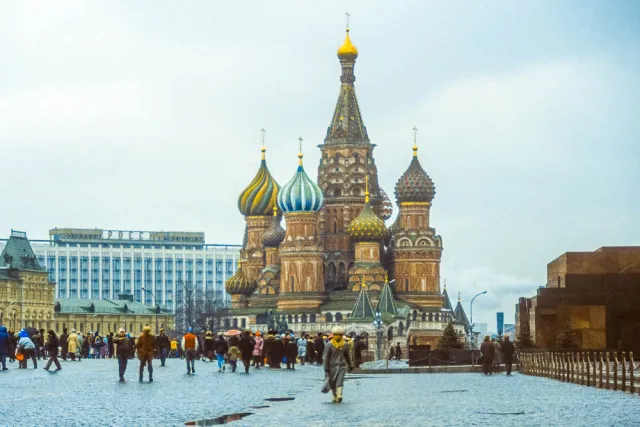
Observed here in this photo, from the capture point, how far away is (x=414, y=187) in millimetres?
132875

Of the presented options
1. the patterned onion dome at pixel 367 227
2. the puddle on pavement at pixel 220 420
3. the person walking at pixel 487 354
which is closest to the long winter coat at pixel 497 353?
the person walking at pixel 487 354

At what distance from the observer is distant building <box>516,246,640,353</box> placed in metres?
46.6

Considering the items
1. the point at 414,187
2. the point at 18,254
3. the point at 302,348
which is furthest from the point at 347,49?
the point at 302,348

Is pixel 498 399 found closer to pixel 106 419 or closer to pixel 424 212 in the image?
pixel 106 419

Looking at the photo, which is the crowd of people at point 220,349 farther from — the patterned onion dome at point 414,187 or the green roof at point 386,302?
the patterned onion dome at point 414,187

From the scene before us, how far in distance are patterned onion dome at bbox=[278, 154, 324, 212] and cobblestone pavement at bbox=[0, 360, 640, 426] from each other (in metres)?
91.6

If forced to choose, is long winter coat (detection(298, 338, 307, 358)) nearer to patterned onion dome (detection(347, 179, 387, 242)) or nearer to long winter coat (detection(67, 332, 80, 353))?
long winter coat (detection(67, 332, 80, 353))

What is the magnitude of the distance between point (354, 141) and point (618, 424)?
114 meters

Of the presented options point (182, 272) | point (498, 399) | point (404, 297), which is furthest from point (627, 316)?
point (182, 272)

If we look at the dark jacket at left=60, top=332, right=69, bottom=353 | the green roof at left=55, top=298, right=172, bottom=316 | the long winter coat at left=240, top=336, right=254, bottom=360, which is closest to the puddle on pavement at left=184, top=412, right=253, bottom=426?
the long winter coat at left=240, top=336, right=254, bottom=360

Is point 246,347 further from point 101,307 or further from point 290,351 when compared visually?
point 101,307

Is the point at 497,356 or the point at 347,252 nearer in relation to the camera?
the point at 497,356

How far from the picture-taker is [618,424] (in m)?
20.8

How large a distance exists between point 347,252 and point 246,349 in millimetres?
88879
